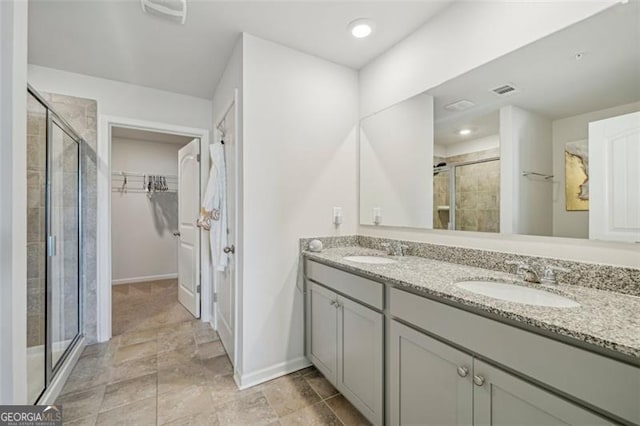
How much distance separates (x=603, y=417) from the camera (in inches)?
27.2

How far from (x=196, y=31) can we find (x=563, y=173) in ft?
7.68

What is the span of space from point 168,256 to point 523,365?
512cm

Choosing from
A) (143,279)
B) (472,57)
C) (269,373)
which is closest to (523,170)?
(472,57)

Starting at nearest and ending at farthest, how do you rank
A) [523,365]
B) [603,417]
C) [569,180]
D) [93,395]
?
[603,417] < [523,365] < [569,180] < [93,395]

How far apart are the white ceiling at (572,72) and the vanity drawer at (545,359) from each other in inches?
40.1

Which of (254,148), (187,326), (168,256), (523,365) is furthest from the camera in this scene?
(168,256)

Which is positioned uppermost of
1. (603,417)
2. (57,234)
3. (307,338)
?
(57,234)

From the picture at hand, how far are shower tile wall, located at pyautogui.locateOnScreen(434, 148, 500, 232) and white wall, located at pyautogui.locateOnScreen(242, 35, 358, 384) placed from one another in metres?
0.82

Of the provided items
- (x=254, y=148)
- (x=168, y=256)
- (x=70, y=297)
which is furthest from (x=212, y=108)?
(x=168, y=256)

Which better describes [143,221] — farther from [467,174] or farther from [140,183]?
[467,174]

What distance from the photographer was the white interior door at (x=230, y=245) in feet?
6.89

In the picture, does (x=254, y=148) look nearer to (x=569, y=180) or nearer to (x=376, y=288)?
(x=376, y=288)

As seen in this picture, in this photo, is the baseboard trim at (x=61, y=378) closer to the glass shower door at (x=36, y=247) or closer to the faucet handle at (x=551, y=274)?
the glass shower door at (x=36, y=247)

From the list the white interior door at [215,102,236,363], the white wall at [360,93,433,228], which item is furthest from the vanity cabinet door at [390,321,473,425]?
the white interior door at [215,102,236,363]
